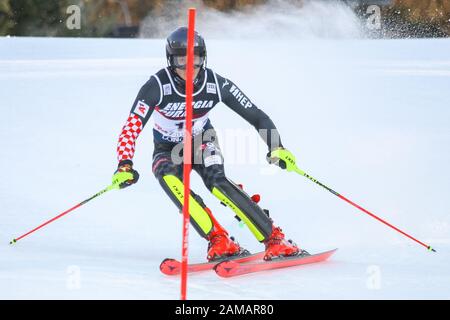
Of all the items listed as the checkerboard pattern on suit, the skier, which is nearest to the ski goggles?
the skier

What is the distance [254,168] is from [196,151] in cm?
274

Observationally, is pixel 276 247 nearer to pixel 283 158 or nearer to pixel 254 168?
pixel 283 158

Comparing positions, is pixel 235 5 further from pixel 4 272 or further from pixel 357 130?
pixel 4 272

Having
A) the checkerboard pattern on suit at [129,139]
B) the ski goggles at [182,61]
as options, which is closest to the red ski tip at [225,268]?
the checkerboard pattern on suit at [129,139]

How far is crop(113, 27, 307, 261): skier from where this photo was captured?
17.6ft

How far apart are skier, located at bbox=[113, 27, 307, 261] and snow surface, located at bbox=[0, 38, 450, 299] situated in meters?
0.30

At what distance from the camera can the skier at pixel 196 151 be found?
17.6 ft

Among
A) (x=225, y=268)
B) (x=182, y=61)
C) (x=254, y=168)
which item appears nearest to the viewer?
(x=225, y=268)

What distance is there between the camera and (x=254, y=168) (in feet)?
27.3

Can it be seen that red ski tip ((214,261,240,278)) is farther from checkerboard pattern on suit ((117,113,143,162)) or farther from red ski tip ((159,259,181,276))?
checkerboard pattern on suit ((117,113,143,162))

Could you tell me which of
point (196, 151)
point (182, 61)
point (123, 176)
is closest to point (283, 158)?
point (196, 151)

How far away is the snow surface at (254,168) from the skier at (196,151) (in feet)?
0.98

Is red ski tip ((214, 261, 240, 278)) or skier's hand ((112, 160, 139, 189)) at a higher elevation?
skier's hand ((112, 160, 139, 189))
